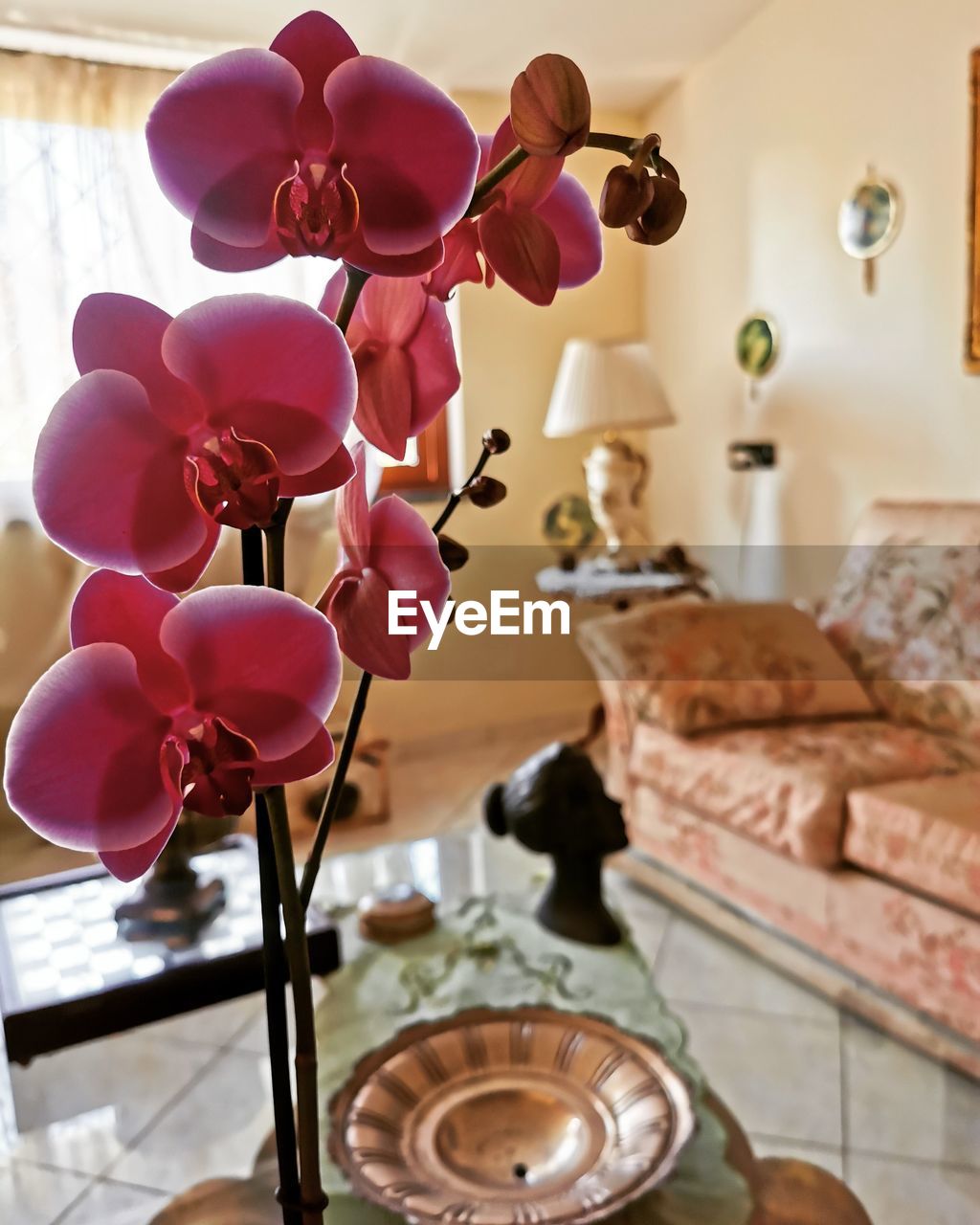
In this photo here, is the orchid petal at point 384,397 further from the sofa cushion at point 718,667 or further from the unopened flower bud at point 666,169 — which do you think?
the sofa cushion at point 718,667

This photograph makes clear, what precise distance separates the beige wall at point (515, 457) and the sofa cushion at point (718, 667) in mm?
1028

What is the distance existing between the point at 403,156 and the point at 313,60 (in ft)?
0.15

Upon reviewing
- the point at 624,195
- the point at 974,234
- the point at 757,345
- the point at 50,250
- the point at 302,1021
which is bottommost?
the point at 302,1021

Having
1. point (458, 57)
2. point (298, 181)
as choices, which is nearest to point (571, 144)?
point (298, 181)

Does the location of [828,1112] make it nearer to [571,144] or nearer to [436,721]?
[571,144]

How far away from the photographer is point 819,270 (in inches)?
115

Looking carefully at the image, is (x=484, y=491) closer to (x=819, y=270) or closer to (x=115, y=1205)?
(x=115, y=1205)

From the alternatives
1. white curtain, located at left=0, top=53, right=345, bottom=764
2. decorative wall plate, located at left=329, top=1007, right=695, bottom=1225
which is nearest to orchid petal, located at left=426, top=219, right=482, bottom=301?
decorative wall plate, located at left=329, top=1007, right=695, bottom=1225

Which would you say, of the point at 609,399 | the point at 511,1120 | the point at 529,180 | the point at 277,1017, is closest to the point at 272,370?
the point at 529,180

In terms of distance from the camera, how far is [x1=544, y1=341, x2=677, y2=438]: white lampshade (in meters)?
2.92

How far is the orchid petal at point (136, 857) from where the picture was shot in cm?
31

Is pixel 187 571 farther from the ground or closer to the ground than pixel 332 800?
farther from the ground

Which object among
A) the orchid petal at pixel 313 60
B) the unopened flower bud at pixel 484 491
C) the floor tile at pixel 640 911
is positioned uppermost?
the orchid petal at pixel 313 60

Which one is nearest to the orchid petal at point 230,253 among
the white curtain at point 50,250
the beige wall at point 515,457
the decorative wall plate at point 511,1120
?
the decorative wall plate at point 511,1120
